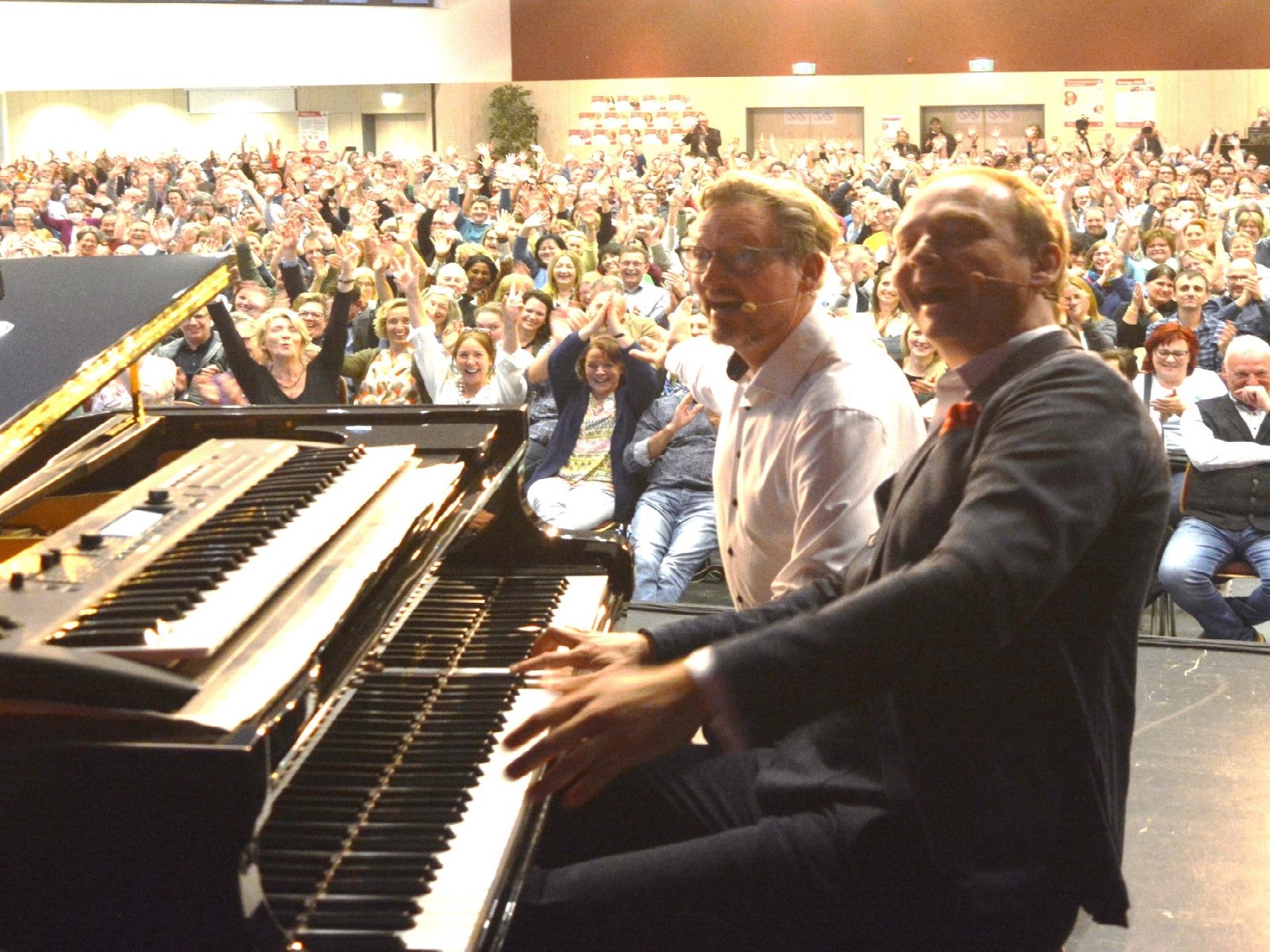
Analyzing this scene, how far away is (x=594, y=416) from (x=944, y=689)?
167 inches

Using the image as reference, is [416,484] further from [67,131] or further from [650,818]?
[67,131]

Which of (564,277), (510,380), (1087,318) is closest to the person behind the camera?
(510,380)

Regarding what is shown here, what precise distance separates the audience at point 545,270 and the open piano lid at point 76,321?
461mm

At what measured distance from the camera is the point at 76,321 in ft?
7.39

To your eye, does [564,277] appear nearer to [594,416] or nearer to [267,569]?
[594,416]

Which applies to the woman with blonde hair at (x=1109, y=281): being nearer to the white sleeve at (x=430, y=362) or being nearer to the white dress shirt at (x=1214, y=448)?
the white dress shirt at (x=1214, y=448)

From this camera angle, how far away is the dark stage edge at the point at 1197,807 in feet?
8.50

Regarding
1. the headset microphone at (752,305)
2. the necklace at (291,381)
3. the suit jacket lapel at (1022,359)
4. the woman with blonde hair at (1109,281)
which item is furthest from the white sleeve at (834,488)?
the woman with blonde hair at (1109,281)

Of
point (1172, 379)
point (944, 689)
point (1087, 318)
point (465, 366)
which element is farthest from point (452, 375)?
point (944, 689)

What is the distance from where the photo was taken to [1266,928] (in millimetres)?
2570

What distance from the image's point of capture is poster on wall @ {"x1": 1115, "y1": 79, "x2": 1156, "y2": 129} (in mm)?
23391

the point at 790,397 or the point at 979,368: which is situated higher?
the point at 979,368

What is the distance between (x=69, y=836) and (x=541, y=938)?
0.67m

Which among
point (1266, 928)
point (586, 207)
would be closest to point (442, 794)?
point (1266, 928)
